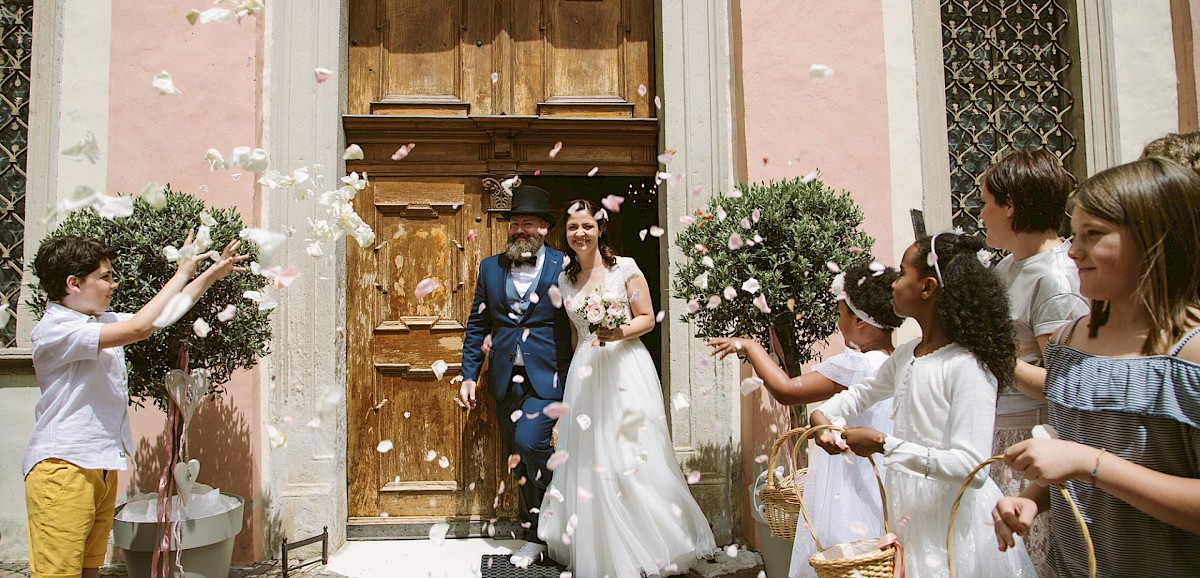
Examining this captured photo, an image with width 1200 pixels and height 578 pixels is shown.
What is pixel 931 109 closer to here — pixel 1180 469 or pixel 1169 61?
pixel 1169 61

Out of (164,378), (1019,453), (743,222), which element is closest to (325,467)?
(164,378)

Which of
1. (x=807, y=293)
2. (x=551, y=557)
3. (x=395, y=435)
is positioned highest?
(x=807, y=293)

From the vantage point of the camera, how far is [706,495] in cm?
509

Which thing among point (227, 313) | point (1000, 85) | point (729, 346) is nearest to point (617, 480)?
point (729, 346)

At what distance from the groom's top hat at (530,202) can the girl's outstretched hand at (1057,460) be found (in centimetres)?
371

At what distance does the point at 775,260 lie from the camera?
3.96 m

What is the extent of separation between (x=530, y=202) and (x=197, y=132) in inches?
85.9

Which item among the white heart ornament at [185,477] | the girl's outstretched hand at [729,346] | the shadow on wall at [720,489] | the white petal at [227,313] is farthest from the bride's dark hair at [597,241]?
the white heart ornament at [185,477]

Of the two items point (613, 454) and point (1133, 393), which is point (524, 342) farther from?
point (1133, 393)

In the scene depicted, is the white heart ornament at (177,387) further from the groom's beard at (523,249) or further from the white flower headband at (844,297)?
the white flower headband at (844,297)

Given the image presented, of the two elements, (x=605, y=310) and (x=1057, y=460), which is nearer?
(x=1057, y=460)

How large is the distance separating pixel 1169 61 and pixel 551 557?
17.8 feet

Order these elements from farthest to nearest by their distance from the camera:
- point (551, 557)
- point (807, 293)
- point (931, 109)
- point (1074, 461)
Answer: point (931, 109) → point (551, 557) → point (807, 293) → point (1074, 461)

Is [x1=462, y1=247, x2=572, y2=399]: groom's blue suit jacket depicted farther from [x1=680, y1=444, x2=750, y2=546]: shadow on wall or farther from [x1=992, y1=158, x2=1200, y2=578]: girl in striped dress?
[x1=992, y1=158, x2=1200, y2=578]: girl in striped dress
